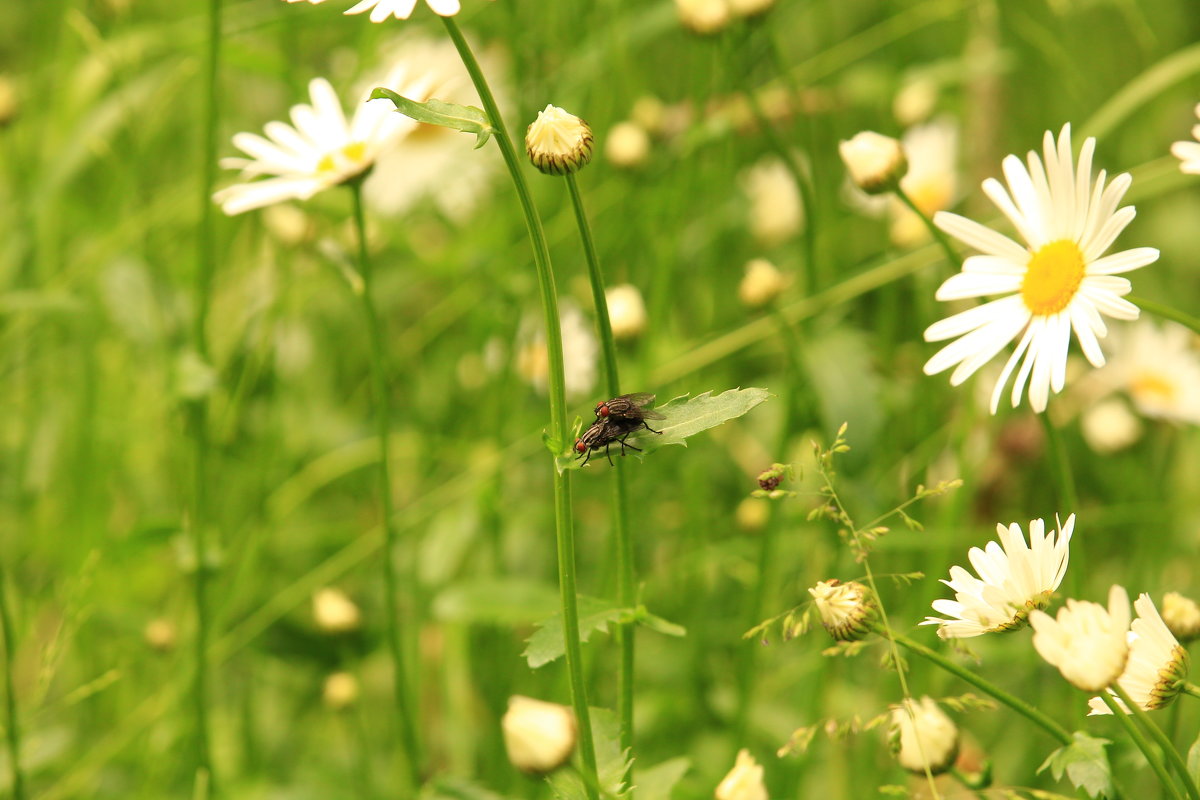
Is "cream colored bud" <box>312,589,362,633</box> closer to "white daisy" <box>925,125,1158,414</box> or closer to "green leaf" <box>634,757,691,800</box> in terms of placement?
"green leaf" <box>634,757,691,800</box>

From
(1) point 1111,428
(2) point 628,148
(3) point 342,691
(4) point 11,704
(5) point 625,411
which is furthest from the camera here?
(1) point 1111,428

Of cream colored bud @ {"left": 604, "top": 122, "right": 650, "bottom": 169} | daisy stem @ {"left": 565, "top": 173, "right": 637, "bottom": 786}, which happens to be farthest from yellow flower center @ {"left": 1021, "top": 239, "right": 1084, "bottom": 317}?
cream colored bud @ {"left": 604, "top": 122, "right": 650, "bottom": 169}

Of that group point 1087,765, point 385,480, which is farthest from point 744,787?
point 385,480

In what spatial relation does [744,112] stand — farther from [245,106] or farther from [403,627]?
[245,106]

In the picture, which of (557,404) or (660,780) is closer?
(557,404)

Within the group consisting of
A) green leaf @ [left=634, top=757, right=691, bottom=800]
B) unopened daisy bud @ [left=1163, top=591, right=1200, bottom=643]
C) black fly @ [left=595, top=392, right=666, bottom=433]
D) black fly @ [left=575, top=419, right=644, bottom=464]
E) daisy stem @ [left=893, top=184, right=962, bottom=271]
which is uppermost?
daisy stem @ [left=893, top=184, right=962, bottom=271]

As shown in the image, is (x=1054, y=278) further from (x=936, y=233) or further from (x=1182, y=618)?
(x=1182, y=618)

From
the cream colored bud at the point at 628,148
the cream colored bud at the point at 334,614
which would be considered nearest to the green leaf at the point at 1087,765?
the cream colored bud at the point at 334,614

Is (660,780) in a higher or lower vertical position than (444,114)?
lower
